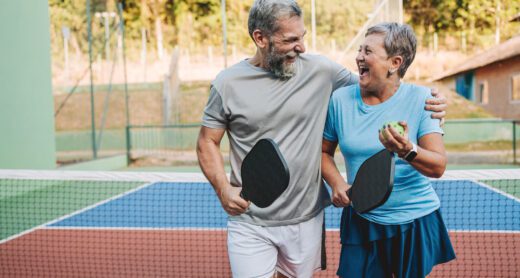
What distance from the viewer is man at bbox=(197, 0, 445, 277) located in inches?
97.6

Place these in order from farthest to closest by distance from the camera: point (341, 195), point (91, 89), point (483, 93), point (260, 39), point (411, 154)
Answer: point (483, 93) → point (91, 89) → point (260, 39) → point (341, 195) → point (411, 154)

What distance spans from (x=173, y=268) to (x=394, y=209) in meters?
3.33

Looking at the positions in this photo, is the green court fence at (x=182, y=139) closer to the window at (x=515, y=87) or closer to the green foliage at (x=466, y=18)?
the window at (x=515, y=87)

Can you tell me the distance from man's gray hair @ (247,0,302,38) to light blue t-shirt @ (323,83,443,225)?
1.39 feet

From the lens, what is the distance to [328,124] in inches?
102

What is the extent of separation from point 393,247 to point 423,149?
45 cm

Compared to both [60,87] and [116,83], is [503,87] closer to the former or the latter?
[116,83]

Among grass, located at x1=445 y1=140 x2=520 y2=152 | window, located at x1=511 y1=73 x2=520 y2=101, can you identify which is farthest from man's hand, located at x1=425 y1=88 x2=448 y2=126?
window, located at x1=511 y1=73 x2=520 y2=101

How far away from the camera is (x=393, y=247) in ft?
7.87

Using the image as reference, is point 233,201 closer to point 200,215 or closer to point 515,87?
point 200,215

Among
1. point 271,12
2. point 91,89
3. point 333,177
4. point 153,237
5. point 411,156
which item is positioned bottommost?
point 153,237

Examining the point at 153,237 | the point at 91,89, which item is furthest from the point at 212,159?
the point at 91,89

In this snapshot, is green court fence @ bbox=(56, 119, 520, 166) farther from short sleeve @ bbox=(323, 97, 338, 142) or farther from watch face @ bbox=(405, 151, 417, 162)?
watch face @ bbox=(405, 151, 417, 162)

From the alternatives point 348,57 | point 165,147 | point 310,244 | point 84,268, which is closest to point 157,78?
point 165,147
